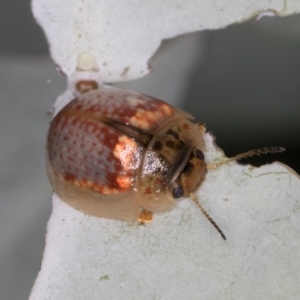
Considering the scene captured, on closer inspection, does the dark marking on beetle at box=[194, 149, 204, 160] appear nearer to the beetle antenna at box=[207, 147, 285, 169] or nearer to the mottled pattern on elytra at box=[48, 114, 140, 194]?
the beetle antenna at box=[207, 147, 285, 169]

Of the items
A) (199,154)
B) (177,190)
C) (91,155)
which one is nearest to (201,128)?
(199,154)

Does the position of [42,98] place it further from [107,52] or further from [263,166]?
[263,166]

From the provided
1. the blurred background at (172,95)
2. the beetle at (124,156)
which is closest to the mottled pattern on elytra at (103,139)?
the beetle at (124,156)

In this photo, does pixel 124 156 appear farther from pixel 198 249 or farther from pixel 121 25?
pixel 121 25

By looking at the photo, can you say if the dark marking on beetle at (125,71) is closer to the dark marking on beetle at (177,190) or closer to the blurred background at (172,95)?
the blurred background at (172,95)

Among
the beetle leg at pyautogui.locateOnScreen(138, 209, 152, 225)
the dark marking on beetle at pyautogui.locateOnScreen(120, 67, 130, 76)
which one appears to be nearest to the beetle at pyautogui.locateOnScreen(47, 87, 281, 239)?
the beetle leg at pyautogui.locateOnScreen(138, 209, 152, 225)

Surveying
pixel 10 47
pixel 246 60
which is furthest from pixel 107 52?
pixel 246 60
